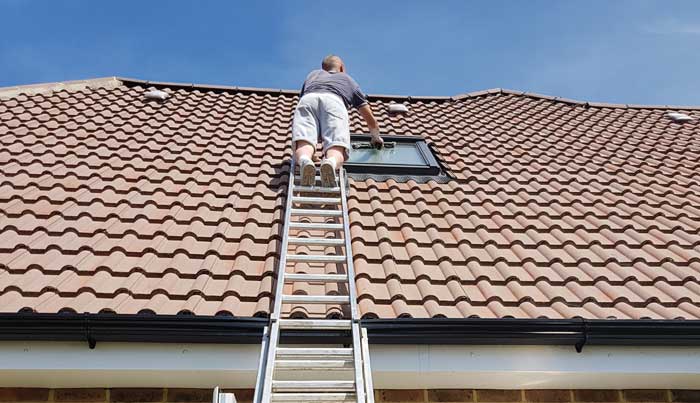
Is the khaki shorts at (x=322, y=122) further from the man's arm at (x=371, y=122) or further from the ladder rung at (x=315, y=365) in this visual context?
the ladder rung at (x=315, y=365)

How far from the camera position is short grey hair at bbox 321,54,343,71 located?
5.68 meters

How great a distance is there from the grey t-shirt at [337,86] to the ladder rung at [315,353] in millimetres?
3013

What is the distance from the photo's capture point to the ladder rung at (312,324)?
2.64 meters

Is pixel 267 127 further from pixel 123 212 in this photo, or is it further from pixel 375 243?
pixel 375 243

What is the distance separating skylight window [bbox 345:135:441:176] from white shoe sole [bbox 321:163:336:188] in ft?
2.50

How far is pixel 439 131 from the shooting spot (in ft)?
21.6

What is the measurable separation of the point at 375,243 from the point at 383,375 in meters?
1.20

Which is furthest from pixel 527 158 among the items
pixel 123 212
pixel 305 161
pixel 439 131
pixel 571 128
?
pixel 123 212

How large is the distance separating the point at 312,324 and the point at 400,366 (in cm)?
43

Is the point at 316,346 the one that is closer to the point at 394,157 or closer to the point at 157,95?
the point at 394,157

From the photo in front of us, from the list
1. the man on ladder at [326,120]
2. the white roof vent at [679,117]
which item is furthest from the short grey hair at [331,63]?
the white roof vent at [679,117]

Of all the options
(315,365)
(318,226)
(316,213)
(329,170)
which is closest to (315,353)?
(315,365)

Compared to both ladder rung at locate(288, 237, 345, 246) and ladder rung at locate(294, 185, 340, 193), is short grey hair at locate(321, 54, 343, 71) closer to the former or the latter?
ladder rung at locate(294, 185, 340, 193)

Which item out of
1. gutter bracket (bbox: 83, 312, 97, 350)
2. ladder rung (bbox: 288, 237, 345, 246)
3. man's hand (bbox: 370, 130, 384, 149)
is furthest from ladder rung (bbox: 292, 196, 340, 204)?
gutter bracket (bbox: 83, 312, 97, 350)
